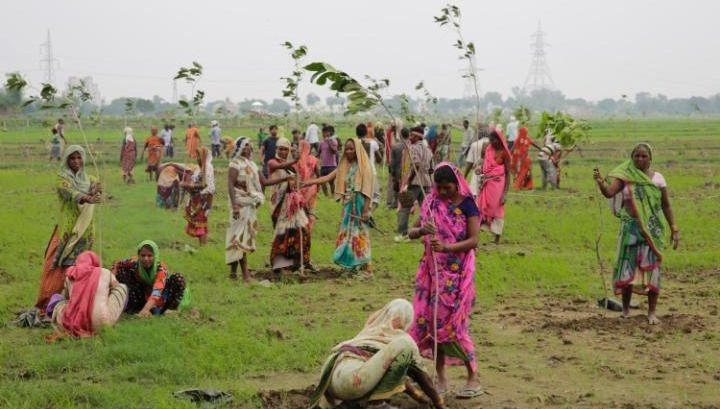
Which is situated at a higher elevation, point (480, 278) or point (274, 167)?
point (274, 167)

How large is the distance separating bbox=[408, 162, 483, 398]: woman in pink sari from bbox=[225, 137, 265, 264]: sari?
483cm

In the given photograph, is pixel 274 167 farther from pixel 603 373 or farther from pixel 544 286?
pixel 603 373

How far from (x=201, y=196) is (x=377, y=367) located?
27.3ft

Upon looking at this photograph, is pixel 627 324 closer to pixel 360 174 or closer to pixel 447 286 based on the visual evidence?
pixel 447 286

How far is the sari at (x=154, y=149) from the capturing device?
23656 millimetres

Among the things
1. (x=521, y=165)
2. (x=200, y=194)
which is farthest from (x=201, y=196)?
(x=521, y=165)

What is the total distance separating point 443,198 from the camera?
658 centimetres

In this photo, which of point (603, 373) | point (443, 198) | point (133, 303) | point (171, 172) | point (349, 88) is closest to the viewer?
point (349, 88)

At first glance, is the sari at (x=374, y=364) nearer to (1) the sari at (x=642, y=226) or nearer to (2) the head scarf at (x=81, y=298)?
(2) the head scarf at (x=81, y=298)

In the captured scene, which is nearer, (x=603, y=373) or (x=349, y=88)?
(x=349, y=88)

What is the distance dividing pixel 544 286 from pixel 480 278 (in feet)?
2.51

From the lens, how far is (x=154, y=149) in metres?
24.4

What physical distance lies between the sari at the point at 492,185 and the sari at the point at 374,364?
7.37 m

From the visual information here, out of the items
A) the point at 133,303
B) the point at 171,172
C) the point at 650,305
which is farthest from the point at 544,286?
the point at 171,172
